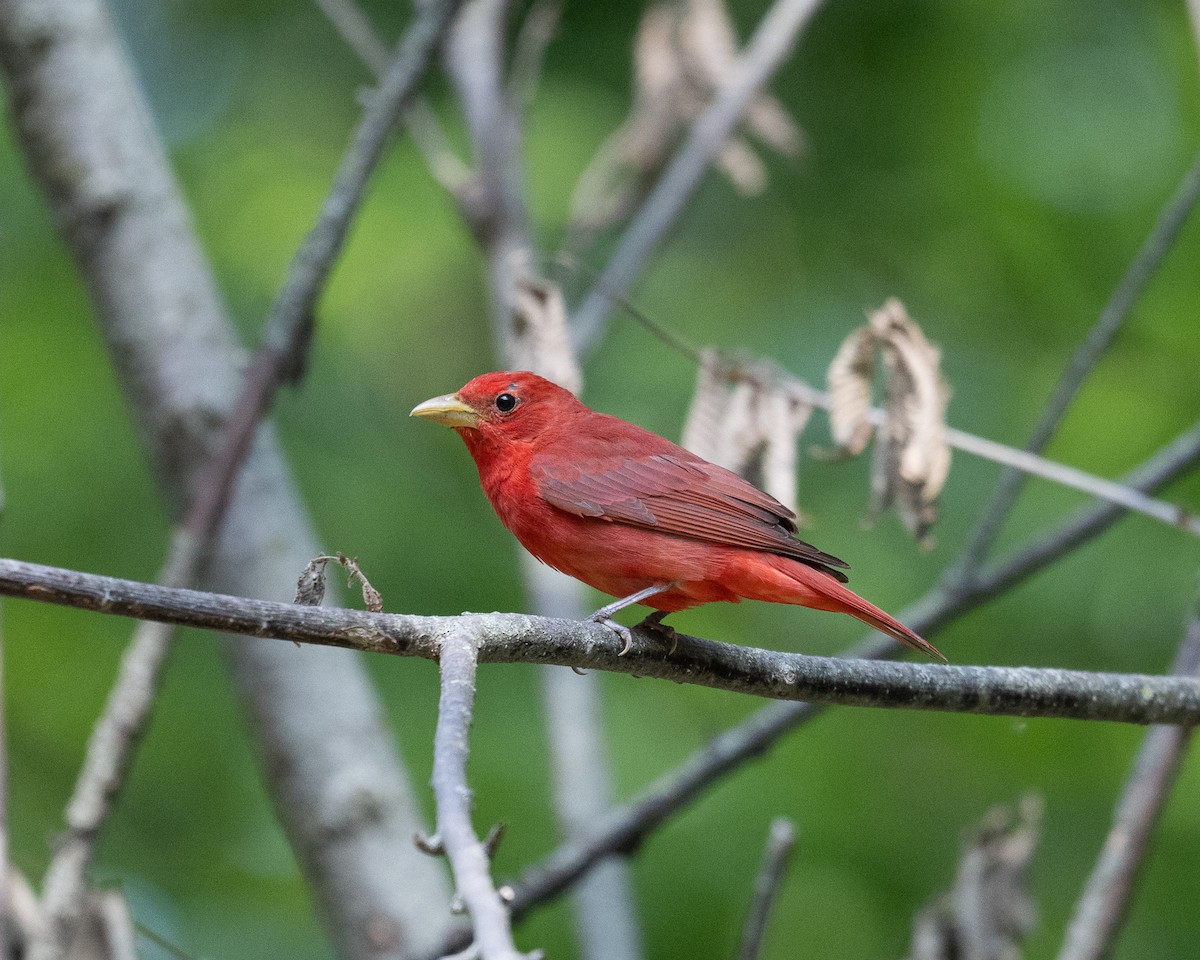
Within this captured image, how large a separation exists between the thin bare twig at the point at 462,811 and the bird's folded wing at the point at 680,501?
1.43 meters

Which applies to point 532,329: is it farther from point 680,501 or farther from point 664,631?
point 664,631

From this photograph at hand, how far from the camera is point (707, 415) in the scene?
139 inches

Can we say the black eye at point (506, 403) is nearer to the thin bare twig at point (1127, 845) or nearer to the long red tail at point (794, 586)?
the long red tail at point (794, 586)

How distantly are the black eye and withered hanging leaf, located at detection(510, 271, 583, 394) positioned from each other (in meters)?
0.41

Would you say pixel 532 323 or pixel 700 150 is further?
pixel 700 150

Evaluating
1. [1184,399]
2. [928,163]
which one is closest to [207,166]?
[928,163]

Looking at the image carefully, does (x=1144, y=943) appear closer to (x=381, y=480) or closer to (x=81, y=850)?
(x=381, y=480)

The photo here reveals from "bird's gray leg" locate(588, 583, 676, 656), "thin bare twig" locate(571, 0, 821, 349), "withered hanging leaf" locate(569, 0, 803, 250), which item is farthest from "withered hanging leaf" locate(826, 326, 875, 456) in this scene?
"withered hanging leaf" locate(569, 0, 803, 250)

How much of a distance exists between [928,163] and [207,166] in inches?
137

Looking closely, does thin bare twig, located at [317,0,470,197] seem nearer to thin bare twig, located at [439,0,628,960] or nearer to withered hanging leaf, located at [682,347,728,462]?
thin bare twig, located at [439,0,628,960]

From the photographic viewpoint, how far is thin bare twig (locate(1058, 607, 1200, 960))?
3684 mm

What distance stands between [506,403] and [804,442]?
2.26m

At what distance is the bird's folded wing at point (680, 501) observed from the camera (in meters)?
3.39

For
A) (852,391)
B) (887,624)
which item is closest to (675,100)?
(852,391)
